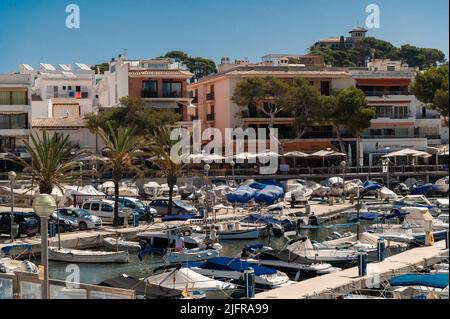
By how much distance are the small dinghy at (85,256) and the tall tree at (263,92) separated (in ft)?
105

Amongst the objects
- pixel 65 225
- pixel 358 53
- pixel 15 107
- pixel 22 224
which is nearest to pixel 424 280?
pixel 22 224

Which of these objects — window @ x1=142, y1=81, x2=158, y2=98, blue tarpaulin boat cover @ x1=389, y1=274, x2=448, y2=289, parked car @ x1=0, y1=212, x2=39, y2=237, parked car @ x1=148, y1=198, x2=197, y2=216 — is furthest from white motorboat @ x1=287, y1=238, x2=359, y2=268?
window @ x1=142, y1=81, x2=158, y2=98

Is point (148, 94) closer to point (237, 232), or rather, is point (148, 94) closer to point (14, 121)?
point (14, 121)

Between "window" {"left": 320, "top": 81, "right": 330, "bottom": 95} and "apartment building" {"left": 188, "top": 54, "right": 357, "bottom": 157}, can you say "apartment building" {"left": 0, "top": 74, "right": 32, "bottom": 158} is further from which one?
"window" {"left": 320, "top": 81, "right": 330, "bottom": 95}

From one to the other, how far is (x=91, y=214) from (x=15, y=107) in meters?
22.7

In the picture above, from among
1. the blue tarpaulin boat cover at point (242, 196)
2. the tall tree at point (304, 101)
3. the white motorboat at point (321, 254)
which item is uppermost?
the tall tree at point (304, 101)

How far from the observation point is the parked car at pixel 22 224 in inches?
1182

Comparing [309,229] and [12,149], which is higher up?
[12,149]

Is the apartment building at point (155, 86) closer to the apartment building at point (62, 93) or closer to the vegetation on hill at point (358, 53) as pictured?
A: the apartment building at point (62, 93)

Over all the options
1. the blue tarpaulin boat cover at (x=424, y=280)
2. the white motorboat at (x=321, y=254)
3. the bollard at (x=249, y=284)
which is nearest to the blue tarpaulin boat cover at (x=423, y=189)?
the white motorboat at (x=321, y=254)
